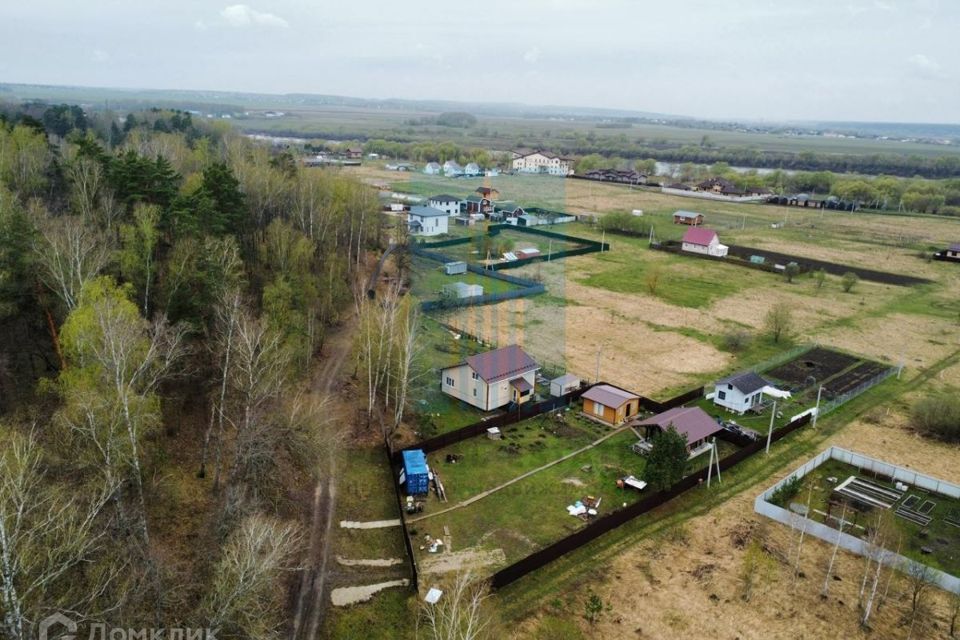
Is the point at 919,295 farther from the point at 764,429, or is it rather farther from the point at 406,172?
the point at 406,172

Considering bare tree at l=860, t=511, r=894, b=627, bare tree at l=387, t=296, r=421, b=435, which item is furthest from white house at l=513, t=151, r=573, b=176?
bare tree at l=860, t=511, r=894, b=627

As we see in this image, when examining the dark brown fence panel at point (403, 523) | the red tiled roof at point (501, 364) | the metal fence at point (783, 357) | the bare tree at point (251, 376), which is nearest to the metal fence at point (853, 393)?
the metal fence at point (783, 357)

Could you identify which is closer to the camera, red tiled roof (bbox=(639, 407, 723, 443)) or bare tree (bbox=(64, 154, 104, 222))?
red tiled roof (bbox=(639, 407, 723, 443))

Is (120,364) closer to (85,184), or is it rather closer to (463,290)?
(85,184)

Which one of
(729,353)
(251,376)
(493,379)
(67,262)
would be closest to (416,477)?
(251,376)

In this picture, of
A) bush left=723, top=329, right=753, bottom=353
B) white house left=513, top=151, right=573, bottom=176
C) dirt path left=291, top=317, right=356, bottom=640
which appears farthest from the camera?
white house left=513, top=151, right=573, bottom=176

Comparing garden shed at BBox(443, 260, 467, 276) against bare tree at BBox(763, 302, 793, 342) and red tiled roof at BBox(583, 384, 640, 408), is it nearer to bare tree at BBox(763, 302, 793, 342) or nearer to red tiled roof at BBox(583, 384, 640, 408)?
bare tree at BBox(763, 302, 793, 342)
